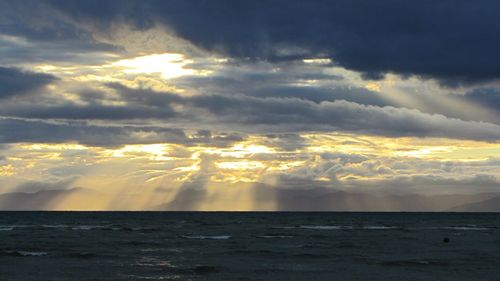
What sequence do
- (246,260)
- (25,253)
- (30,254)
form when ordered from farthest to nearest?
(25,253), (30,254), (246,260)

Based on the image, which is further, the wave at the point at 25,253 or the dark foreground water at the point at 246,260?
the wave at the point at 25,253

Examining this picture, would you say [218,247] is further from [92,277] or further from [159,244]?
[92,277]

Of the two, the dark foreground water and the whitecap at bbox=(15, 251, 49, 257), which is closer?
the dark foreground water

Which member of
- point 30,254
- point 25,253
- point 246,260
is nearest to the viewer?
point 246,260

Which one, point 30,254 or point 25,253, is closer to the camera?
point 30,254

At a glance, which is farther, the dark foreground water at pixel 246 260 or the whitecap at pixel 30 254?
the whitecap at pixel 30 254

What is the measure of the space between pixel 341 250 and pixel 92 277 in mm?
34049

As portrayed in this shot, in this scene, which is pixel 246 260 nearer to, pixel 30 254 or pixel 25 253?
pixel 30 254

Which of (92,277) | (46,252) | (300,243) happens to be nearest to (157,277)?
(92,277)

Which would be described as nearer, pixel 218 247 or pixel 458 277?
pixel 458 277

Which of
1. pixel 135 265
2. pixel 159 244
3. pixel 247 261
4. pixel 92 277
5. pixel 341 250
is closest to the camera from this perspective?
pixel 92 277

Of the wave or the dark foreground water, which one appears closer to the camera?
the dark foreground water

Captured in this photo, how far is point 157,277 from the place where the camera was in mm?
50094

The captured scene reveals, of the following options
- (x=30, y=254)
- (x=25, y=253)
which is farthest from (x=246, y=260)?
(x=25, y=253)
